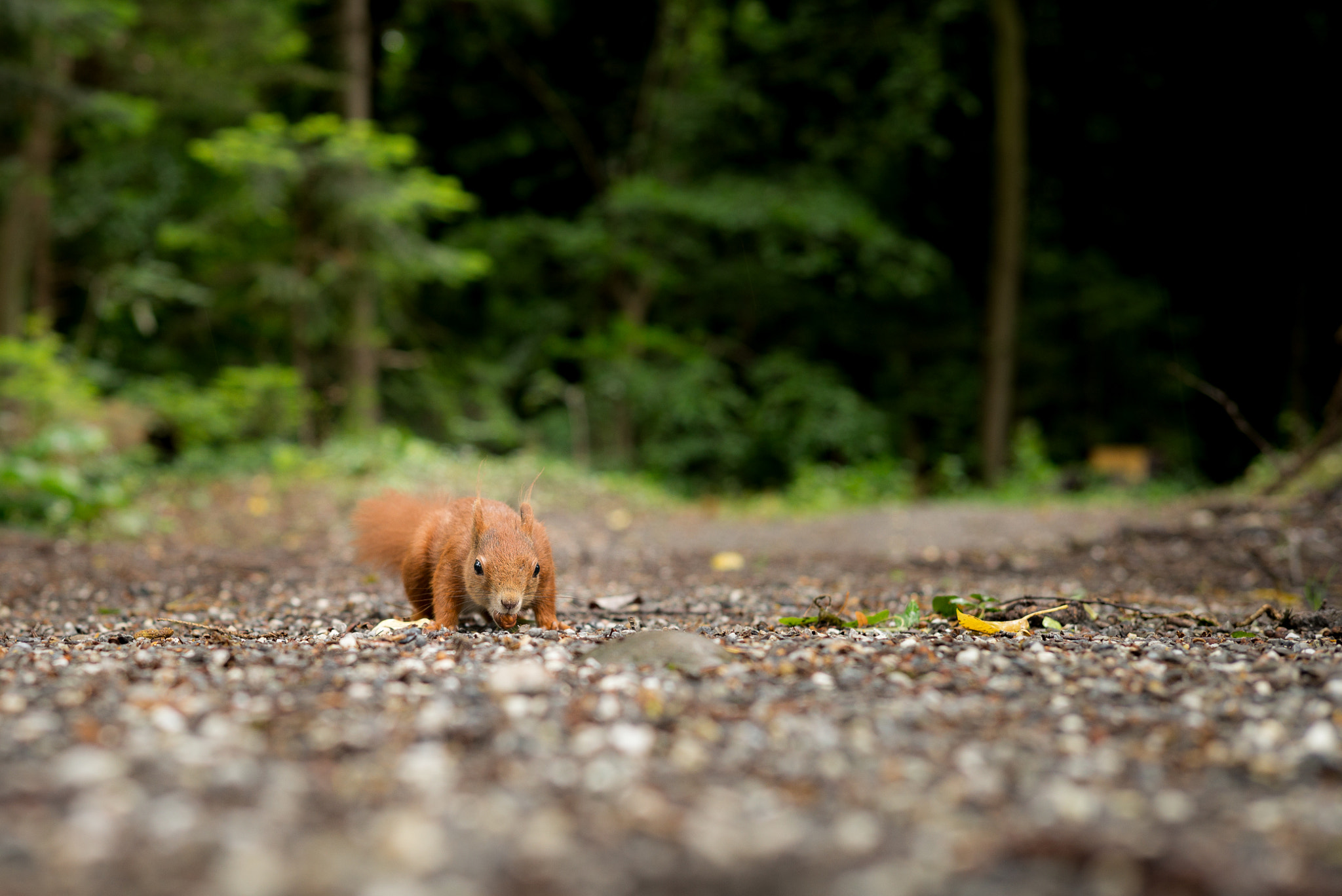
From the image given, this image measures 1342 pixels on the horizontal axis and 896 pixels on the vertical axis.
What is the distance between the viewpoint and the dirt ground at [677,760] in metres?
1.27

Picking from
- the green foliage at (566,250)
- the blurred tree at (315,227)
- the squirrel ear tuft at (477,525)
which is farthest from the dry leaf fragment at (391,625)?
the blurred tree at (315,227)

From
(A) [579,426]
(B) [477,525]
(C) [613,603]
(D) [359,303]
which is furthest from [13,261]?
(B) [477,525]

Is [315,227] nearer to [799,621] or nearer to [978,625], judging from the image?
[799,621]

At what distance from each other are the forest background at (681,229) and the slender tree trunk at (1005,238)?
0.13 m

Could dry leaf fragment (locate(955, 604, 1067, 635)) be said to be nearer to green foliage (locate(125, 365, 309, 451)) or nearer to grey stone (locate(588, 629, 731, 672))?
grey stone (locate(588, 629, 731, 672))

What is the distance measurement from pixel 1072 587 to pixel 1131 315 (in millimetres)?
10640

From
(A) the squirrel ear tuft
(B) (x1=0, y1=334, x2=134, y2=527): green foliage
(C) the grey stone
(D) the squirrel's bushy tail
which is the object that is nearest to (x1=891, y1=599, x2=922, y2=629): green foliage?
(C) the grey stone

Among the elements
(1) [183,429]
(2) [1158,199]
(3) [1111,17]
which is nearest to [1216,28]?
(3) [1111,17]

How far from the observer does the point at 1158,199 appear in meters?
14.3

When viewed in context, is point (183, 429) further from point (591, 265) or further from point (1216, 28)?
point (1216, 28)

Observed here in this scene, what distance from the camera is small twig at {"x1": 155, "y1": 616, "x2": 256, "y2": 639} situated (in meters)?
2.91

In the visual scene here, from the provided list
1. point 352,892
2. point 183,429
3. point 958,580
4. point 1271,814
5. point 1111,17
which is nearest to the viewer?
point 352,892

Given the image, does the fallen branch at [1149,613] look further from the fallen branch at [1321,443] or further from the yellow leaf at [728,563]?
the fallen branch at [1321,443]

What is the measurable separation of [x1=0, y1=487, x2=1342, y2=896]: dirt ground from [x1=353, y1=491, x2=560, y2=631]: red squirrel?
147 mm
